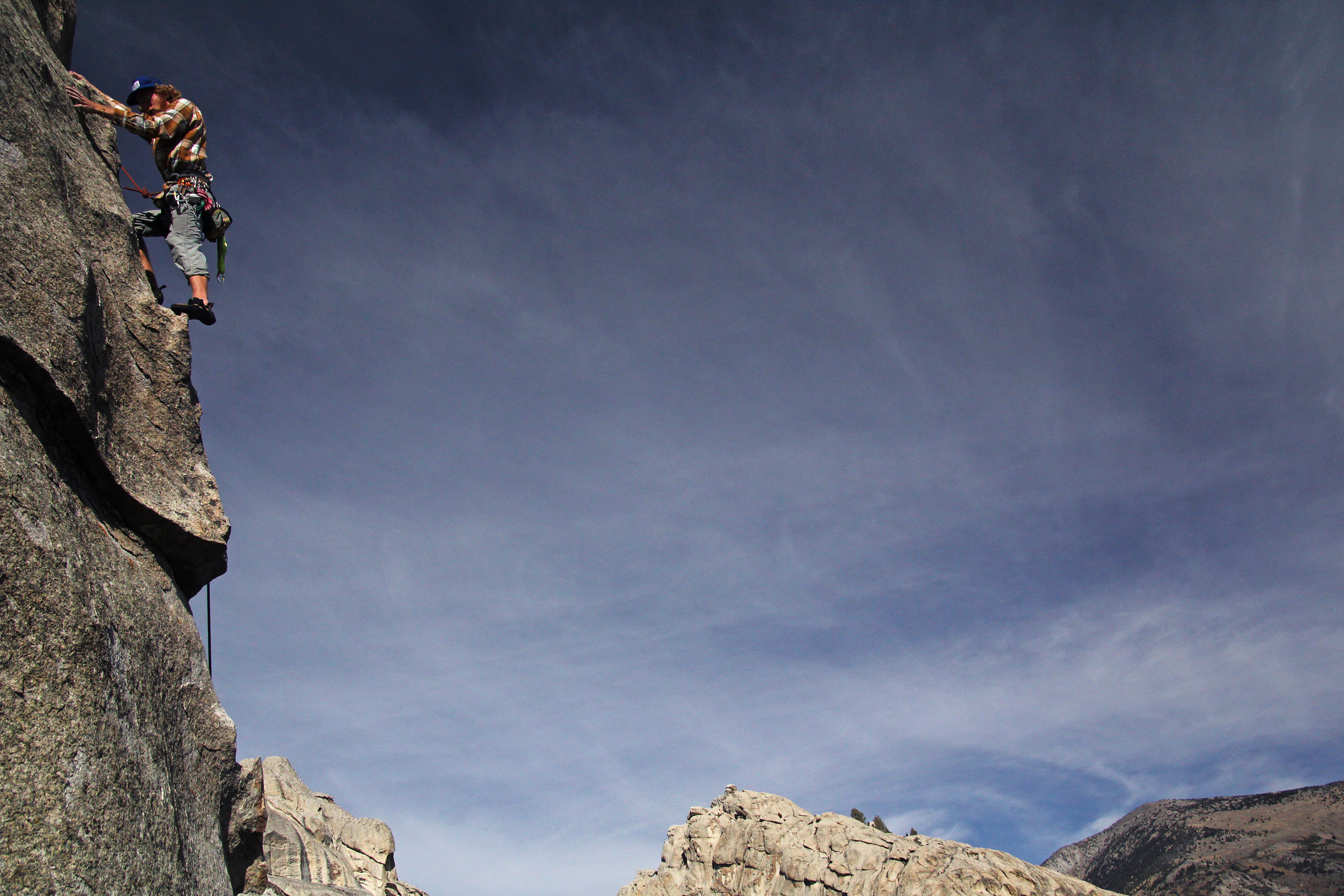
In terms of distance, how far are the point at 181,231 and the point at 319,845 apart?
38.6 metres

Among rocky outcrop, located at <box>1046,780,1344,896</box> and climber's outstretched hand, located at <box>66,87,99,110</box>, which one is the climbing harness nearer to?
climber's outstretched hand, located at <box>66,87,99,110</box>

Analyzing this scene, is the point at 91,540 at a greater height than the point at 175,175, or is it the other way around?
the point at 175,175

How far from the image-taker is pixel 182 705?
8.08 metres

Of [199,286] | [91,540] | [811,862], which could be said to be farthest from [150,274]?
[811,862]

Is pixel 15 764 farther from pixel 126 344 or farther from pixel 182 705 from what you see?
pixel 126 344

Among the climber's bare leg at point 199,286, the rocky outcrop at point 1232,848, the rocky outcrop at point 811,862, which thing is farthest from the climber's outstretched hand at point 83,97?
the rocky outcrop at point 1232,848

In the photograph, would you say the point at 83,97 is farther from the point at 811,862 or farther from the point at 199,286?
the point at 811,862

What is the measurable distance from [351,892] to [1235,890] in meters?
118

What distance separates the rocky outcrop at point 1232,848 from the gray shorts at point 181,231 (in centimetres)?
13025

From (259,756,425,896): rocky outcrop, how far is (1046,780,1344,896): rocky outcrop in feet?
339

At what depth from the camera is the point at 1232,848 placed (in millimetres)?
115312

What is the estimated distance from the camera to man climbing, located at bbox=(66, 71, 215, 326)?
35.1 ft

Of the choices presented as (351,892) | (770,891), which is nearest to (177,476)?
(351,892)

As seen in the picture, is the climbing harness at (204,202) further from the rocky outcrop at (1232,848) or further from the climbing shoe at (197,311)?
the rocky outcrop at (1232,848)
